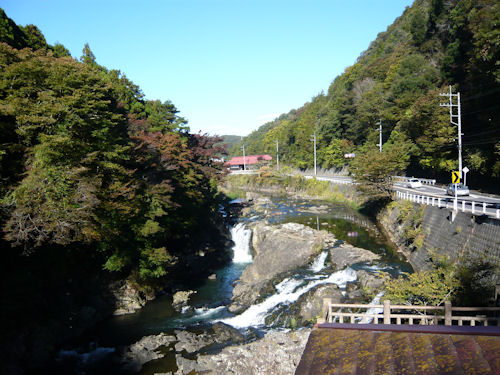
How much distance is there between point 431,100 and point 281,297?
24967 mm

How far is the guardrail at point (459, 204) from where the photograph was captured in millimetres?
14446

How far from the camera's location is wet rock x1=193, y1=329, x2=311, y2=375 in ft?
34.8

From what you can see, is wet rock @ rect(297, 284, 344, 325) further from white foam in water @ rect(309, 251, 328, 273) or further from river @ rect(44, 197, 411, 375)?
white foam in water @ rect(309, 251, 328, 273)

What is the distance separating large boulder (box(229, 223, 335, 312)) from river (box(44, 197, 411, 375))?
727 mm

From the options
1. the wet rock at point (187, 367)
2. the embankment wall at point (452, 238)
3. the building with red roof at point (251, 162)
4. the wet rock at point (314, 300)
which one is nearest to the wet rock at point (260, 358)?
the wet rock at point (187, 367)

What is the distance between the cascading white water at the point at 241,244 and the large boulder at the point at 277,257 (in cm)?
363

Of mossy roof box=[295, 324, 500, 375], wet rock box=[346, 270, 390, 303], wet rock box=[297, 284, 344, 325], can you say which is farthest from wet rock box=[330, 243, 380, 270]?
mossy roof box=[295, 324, 500, 375]

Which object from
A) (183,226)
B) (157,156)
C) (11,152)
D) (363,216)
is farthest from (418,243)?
(11,152)

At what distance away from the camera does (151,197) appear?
19547 millimetres

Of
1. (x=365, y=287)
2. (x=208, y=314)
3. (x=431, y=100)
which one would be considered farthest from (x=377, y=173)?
(x=208, y=314)

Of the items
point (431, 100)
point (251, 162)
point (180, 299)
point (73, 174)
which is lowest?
point (180, 299)

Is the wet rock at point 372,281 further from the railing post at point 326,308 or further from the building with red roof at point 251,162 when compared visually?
the building with red roof at point 251,162

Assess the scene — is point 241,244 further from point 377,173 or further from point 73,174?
point 73,174

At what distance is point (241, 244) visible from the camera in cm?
2925
